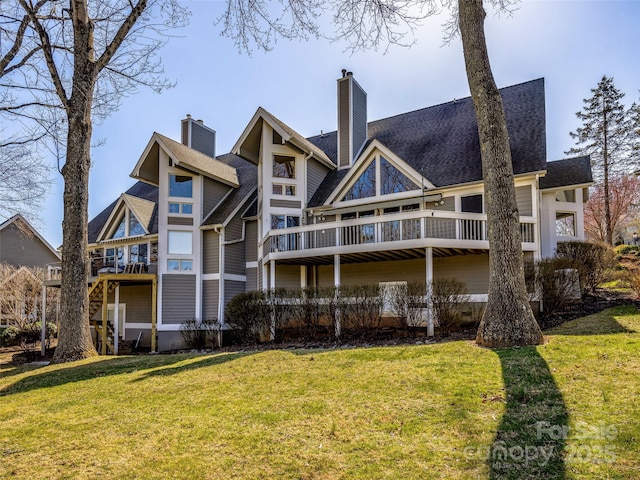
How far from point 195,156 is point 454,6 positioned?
11705mm

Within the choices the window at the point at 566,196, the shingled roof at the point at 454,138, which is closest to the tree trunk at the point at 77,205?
the shingled roof at the point at 454,138

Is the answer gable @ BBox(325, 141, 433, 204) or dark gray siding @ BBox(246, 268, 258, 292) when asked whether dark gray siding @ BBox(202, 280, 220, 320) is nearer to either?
dark gray siding @ BBox(246, 268, 258, 292)

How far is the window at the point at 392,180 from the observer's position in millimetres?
15328

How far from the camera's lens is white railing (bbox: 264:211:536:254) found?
12.5m

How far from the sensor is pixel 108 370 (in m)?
8.98

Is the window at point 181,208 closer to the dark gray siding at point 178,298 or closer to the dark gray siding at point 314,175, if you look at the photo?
the dark gray siding at point 178,298

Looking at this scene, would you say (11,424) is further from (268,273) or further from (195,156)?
(195,156)

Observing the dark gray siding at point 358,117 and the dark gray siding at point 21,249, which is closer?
the dark gray siding at point 358,117

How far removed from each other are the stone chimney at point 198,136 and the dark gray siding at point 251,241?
26.2 ft

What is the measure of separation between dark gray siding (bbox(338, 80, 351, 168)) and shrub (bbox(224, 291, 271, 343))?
761 cm

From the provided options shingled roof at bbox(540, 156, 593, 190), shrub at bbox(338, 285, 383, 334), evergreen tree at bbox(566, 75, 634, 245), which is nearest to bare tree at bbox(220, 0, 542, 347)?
shrub at bbox(338, 285, 383, 334)

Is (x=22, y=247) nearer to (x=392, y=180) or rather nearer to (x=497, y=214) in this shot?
(x=392, y=180)

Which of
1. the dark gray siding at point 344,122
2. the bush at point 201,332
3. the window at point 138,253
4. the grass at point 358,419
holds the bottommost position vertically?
the bush at point 201,332

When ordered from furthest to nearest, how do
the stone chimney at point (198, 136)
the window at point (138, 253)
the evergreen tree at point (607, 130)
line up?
the evergreen tree at point (607, 130) → the stone chimney at point (198, 136) → the window at point (138, 253)
